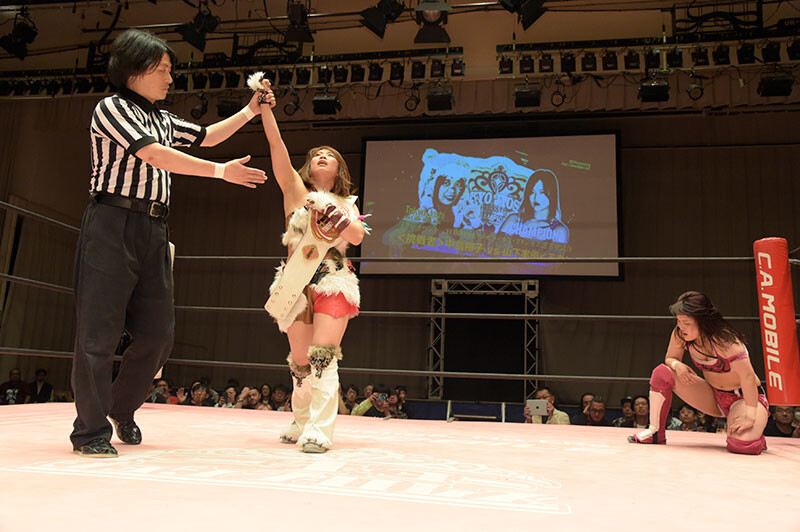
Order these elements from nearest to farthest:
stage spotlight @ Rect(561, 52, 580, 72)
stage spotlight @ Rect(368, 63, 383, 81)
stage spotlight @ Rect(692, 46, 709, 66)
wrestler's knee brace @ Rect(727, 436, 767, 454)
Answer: wrestler's knee brace @ Rect(727, 436, 767, 454) → stage spotlight @ Rect(692, 46, 709, 66) → stage spotlight @ Rect(561, 52, 580, 72) → stage spotlight @ Rect(368, 63, 383, 81)

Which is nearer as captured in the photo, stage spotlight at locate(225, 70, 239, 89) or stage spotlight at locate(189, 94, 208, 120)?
stage spotlight at locate(225, 70, 239, 89)

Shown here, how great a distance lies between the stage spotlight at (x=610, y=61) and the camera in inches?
254

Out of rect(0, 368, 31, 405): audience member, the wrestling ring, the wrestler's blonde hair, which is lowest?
rect(0, 368, 31, 405): audience member

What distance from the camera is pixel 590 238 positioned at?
711 centimetres

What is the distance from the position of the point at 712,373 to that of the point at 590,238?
497cm

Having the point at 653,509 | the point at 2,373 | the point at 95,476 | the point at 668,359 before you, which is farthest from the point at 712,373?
the point at 2,373

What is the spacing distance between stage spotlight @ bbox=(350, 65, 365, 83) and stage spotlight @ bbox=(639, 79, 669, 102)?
9.43 ft

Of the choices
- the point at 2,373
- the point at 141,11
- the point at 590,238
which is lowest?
the point at 2,373

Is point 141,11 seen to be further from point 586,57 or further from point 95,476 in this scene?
point 95,476

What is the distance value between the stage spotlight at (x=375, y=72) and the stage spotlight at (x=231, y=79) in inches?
58.5

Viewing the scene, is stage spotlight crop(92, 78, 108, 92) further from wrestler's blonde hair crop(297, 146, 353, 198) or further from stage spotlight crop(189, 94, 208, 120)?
wrestler's blonde hair crop(297, 146, 353, 198)

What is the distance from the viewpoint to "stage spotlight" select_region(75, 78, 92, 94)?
7148 mm

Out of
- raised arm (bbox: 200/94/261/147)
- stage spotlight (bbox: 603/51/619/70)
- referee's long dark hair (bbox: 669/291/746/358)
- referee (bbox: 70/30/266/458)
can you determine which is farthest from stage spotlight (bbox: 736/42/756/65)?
referee (bbox: 70/30/266/458)

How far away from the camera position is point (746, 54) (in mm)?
6000
